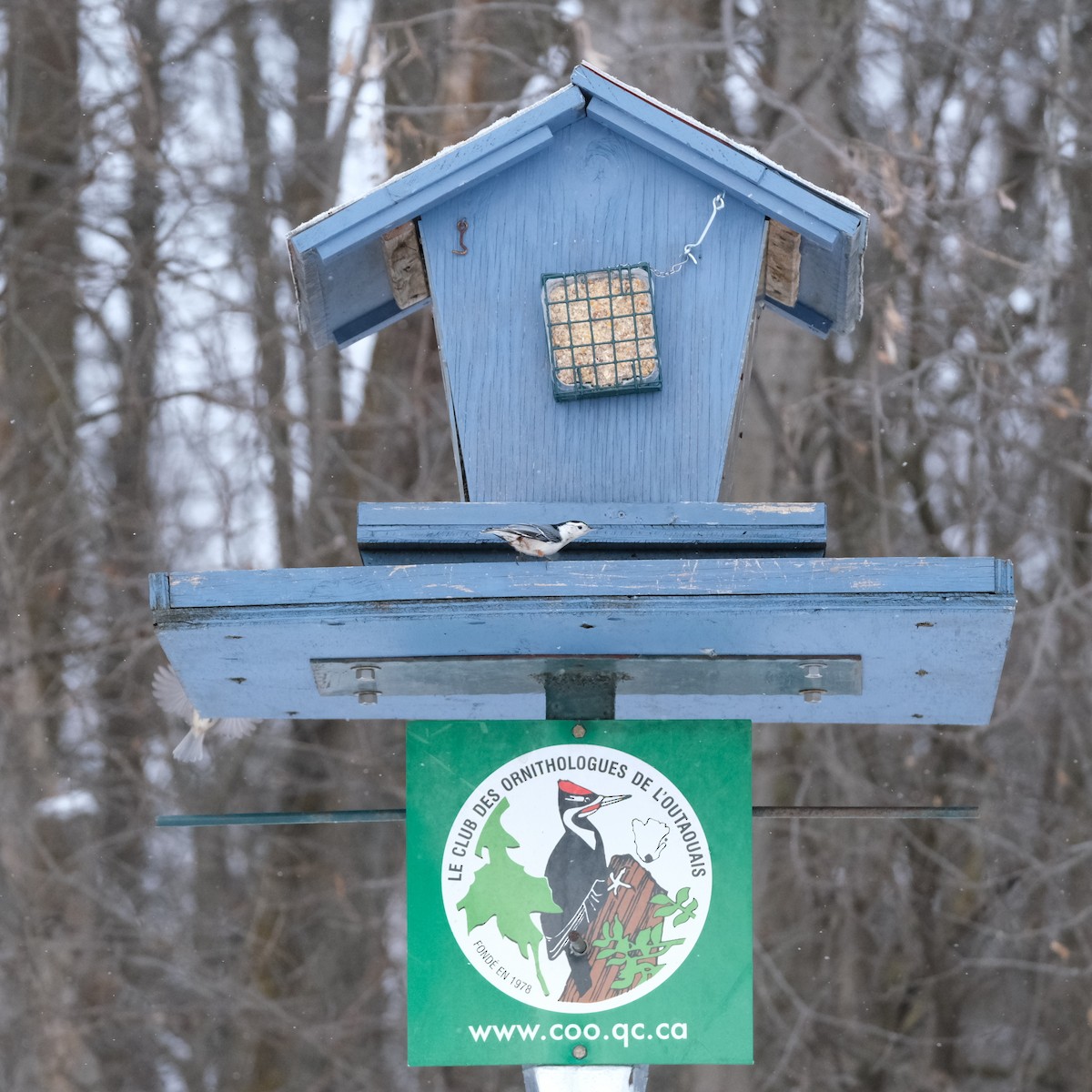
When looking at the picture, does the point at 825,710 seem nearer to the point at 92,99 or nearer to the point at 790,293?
the point at 790,293

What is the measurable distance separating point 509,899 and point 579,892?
4.1 inches

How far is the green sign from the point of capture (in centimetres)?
250

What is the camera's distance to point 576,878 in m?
2.53

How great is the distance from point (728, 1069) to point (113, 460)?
10.6 feet

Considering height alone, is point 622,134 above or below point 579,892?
above

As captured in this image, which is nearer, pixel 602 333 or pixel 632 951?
pixel 632 951

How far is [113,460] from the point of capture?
6512mm

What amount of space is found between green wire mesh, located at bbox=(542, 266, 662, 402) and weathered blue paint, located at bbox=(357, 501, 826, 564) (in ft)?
0.85

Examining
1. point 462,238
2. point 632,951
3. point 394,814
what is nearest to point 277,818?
point 394,814

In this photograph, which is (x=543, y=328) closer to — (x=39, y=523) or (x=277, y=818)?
(x=277, y=818)

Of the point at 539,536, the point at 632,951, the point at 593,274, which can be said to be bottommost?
the point at 632,951

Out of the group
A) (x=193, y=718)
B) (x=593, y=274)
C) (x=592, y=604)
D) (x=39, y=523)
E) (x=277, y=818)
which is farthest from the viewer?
(x=39, y=523)

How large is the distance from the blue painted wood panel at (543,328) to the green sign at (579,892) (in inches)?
16.4

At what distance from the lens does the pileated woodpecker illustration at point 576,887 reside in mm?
2516
